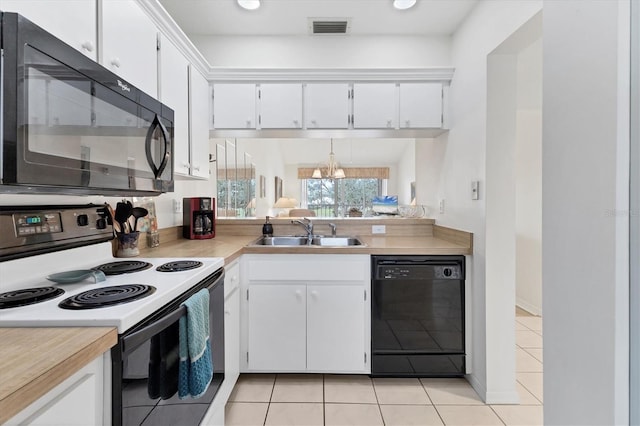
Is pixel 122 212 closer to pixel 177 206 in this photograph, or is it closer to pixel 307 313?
pixel 177 206

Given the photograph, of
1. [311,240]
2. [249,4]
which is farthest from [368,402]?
[249,4]

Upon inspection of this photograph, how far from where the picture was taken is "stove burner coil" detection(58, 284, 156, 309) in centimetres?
83

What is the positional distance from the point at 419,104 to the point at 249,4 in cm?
138

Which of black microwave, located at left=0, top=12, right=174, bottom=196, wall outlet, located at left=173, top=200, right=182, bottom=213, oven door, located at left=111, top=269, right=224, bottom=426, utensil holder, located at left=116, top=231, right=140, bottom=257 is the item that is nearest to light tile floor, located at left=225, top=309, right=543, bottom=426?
oven door, located at left=111, top=269, right=224, bottom=426

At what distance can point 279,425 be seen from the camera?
5.43ft

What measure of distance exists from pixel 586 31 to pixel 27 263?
180cm

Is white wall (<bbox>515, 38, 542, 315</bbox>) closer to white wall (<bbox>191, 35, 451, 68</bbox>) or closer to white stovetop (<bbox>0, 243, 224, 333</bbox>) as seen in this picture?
white wall (<bbox>191, 35, 451, 68</bbox>)

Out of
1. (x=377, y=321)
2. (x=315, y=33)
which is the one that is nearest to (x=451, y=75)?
(x=315, y=33)

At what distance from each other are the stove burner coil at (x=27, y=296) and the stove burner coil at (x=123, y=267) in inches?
9.9

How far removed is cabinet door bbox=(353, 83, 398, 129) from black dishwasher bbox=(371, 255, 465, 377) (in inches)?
40.1

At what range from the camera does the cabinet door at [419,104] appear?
7.66 ft

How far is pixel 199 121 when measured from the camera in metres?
2.13

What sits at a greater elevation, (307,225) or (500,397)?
(307,225)

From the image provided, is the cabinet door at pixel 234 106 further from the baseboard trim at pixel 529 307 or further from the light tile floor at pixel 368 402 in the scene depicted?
the baseboard trim at pixel 529 307
